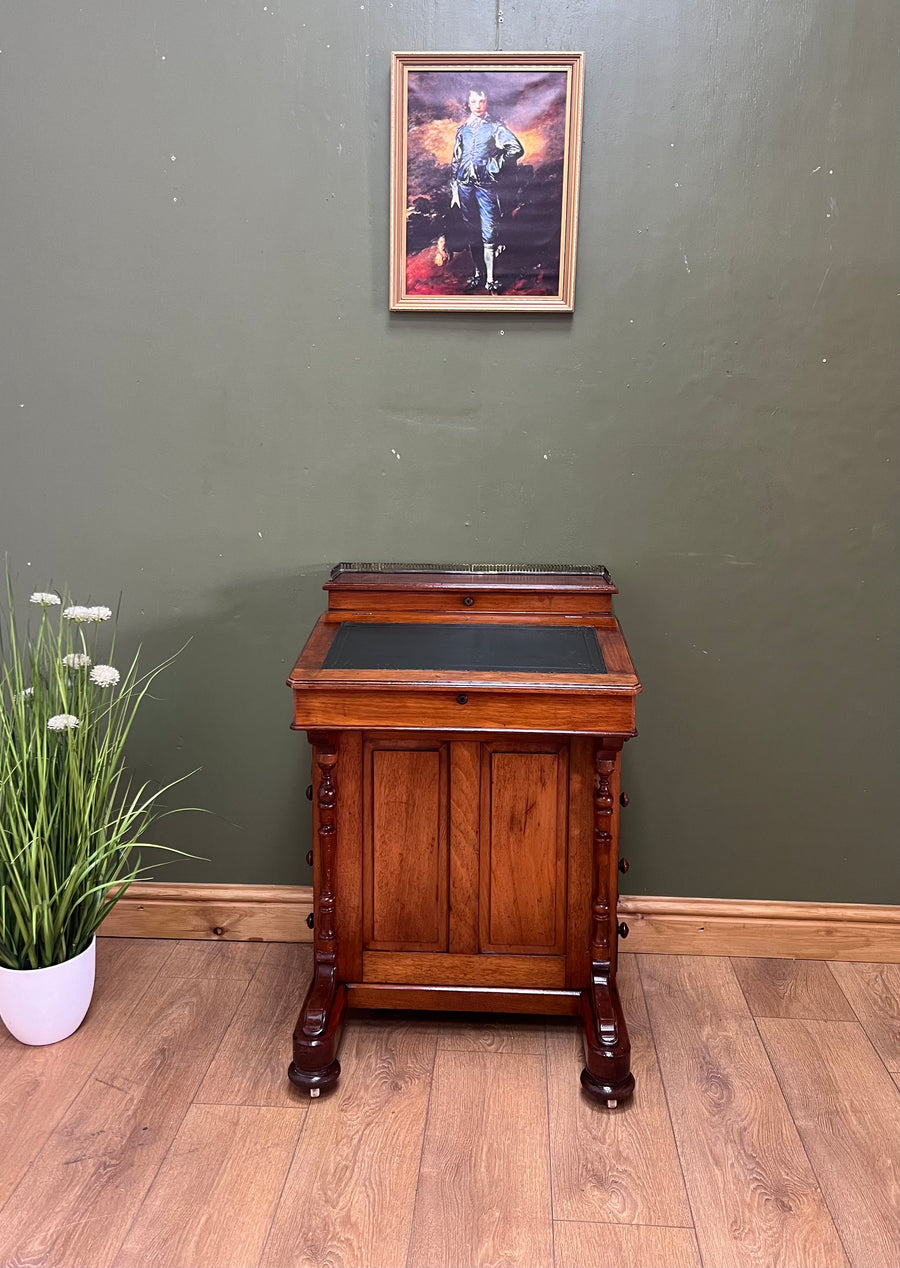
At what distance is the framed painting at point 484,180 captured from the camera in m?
2.25

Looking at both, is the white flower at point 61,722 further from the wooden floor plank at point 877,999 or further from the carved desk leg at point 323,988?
the wooden floor plank at point 877,999

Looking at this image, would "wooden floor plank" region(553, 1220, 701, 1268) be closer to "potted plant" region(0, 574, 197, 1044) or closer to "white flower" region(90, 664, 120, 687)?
"potted plant" region(0, 574, 197, 1044)

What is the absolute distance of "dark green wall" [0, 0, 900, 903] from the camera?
2.29 metres

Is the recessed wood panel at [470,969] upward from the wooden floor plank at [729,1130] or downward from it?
upward

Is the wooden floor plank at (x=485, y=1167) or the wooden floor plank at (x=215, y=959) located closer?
the wooden floor plank at (x=485, y=1167)

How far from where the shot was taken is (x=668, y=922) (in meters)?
2.63

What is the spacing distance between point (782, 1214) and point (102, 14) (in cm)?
277

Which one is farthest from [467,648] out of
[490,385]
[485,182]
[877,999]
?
[877,999]

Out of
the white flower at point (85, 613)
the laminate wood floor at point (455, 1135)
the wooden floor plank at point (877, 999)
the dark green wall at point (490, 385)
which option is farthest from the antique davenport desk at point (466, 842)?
the wooden floor plank at point (877, 999)

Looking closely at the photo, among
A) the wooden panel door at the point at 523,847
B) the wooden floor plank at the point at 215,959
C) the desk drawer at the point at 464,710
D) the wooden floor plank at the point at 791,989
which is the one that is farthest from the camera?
the wooden floor plank at the point at 215,959

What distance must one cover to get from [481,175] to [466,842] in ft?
4.77

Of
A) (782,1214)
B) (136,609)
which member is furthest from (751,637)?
(136,609)

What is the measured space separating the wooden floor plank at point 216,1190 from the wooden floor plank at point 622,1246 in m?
0.51

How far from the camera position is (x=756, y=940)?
104 inches
